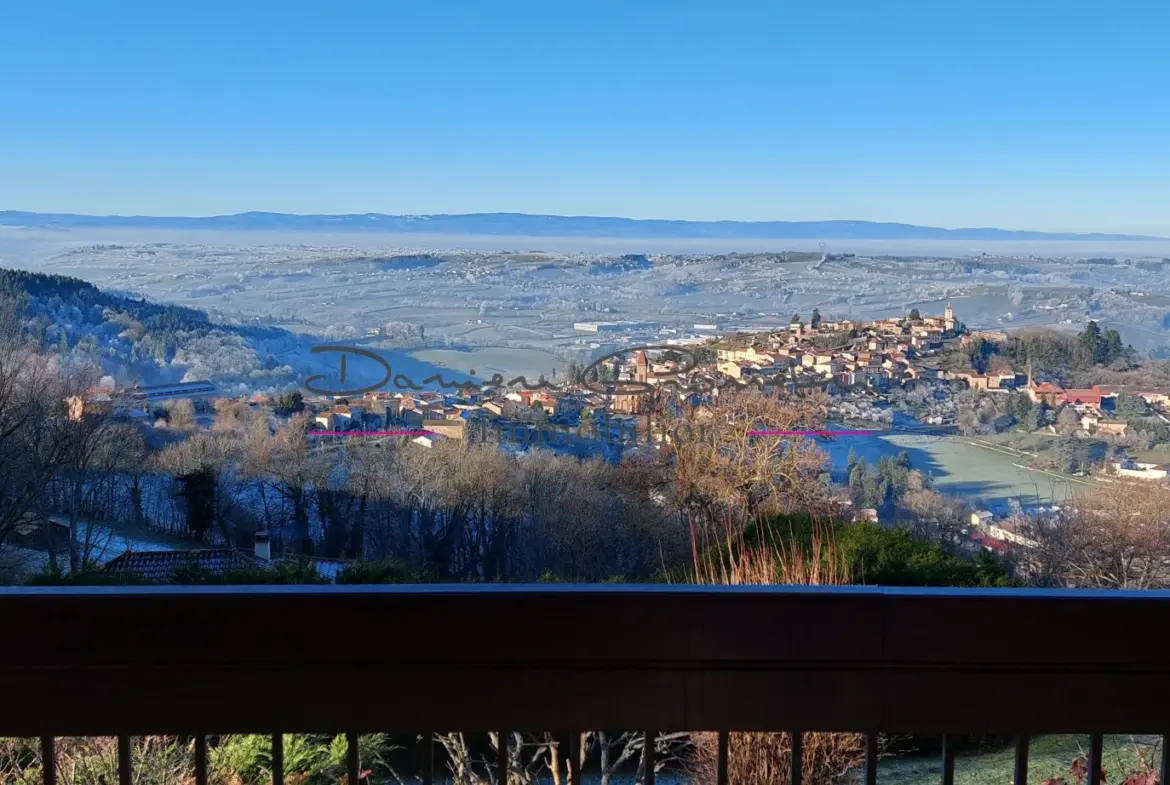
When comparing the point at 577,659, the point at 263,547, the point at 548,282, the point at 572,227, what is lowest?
the point at 263,547

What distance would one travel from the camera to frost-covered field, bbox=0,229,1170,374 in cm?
764

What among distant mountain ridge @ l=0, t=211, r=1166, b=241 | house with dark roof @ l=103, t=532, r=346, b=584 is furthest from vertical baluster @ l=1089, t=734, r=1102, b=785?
distant mountain ridge @ l=0, t=211, r=1166, b=241

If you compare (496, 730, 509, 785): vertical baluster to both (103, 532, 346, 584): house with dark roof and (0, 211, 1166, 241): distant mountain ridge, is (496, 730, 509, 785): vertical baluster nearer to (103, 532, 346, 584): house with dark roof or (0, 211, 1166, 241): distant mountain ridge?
(103, 532, 346, 584): house with dark roof

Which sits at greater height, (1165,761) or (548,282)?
(548,282)

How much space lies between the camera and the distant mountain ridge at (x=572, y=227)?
27.5 ft

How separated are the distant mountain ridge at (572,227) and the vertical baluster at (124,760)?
7.94 m

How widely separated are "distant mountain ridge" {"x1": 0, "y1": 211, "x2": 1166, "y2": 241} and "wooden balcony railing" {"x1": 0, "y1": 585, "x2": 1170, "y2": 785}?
796cm

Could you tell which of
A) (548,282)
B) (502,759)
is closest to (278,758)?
(502,759)

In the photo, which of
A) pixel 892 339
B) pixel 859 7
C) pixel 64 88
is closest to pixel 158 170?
pixel 64 88

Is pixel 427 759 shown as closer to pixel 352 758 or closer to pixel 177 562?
pixel 352 758

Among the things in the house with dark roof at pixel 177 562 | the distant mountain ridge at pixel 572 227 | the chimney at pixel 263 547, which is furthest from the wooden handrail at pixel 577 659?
the distant mountain ridge at pixel 572 227

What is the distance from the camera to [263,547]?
7.25m

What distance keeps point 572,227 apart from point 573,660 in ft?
27.0

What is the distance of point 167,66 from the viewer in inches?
276
